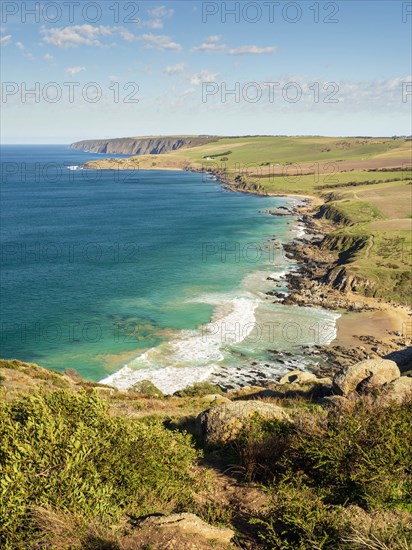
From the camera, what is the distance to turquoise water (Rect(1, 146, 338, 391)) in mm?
50812

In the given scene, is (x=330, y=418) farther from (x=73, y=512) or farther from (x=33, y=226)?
(x=33, y=226)

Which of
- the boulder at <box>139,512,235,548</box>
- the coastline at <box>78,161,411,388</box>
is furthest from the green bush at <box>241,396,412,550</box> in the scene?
the coastline at <box>78,161,411,388</box>

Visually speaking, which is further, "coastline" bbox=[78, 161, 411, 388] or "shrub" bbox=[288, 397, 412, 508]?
"coastline" bbox=[78, 161, 411, 388]

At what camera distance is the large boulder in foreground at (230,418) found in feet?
58.4

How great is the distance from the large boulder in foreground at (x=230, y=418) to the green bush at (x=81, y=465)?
3757 millimetres

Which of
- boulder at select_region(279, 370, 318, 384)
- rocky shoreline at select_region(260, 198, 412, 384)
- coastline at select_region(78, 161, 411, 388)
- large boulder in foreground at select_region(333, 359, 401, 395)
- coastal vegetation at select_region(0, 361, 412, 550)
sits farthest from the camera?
coastline at select_region(78, 161, 411, 388)

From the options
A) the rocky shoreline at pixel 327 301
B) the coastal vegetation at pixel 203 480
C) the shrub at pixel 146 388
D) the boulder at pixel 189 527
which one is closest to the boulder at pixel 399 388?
the coastal vegetation at pixel 203 480

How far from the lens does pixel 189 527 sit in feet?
33.0

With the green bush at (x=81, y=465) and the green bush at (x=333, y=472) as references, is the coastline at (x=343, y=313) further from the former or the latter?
the green bush at (x=81, y=465)

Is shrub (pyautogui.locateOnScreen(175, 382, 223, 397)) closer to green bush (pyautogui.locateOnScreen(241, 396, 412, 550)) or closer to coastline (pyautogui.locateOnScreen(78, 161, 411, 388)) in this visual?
coastline (pyautogui.locateOnScreen(78, 161, 411, 388))

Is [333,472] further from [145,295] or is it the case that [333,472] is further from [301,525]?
[145,295]

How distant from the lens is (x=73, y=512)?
981cm

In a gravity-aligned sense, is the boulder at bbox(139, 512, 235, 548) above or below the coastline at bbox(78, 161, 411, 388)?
above

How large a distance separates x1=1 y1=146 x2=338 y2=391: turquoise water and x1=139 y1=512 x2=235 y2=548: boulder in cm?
3512
